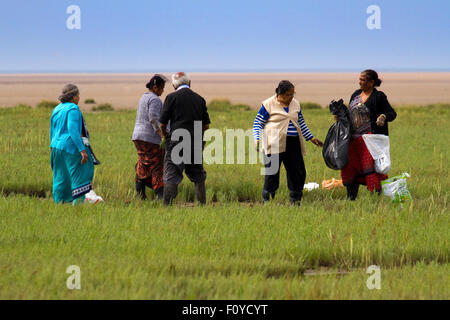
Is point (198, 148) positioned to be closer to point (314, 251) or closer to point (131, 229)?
point (131, 229)

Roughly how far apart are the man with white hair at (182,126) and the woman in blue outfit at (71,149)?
1.02 meters

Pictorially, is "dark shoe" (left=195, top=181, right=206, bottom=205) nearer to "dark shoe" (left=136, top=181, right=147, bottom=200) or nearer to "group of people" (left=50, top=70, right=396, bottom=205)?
"group of people" (left=50, top=70, right=396, bottom=205)

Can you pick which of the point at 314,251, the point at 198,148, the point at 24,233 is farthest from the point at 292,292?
the point at 198,148

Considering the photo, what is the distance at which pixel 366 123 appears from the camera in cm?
904

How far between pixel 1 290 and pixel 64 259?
927 millimetres

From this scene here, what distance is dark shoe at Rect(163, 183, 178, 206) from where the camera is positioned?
29.1 feet

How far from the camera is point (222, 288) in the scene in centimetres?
541

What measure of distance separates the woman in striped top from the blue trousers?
2.28 m

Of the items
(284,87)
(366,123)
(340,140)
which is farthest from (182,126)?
(366,123)

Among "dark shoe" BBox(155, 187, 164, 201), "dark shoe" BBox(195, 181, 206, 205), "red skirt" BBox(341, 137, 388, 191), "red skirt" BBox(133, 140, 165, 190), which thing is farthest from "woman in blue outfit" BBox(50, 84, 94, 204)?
"red skirt" BBox(341, 137, 388, 191)

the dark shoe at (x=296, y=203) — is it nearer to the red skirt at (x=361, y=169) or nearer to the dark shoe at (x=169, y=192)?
the red skirt at (x=361, y=169)

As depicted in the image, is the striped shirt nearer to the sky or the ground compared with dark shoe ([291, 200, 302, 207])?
nearer to the sky

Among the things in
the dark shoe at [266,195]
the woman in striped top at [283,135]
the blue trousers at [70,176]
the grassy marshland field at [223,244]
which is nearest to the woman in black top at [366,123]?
the grassy marshland field at [223,244]

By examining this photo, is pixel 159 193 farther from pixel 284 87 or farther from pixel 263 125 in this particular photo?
pixel 284 87
